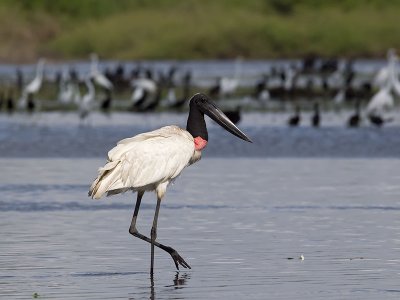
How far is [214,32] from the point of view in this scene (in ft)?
228

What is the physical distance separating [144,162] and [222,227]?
7.84 feet

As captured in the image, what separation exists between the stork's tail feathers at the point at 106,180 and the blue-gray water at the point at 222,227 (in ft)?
1.91

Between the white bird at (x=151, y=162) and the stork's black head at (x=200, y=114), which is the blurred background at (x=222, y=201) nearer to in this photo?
the white bird at (x=151, y=162)

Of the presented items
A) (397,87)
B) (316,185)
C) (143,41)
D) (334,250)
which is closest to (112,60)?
(143,41)

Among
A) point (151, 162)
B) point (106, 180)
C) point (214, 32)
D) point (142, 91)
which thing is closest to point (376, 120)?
point (142, 91)

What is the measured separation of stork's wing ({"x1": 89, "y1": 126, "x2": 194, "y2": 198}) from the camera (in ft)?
36.8

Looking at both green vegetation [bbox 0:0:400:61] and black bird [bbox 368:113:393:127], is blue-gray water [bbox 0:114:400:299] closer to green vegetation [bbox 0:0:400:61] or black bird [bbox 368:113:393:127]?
black bird [bbox 368:113:393:127]

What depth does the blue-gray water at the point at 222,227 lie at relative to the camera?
34.0 ft

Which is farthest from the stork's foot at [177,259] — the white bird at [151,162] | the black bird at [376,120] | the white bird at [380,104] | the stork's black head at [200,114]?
the white bird at [380,104]

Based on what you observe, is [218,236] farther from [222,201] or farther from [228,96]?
[228,96]

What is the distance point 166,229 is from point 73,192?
3709 millimetres

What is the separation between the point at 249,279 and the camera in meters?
10.5

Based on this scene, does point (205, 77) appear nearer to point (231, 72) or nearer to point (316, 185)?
point (231, 72)

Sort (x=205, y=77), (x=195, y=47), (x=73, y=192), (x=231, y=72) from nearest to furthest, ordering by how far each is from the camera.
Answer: (x=73, y=192)
(x=205, y=77)
(x=231, y=72)
(x=195, y=47)
